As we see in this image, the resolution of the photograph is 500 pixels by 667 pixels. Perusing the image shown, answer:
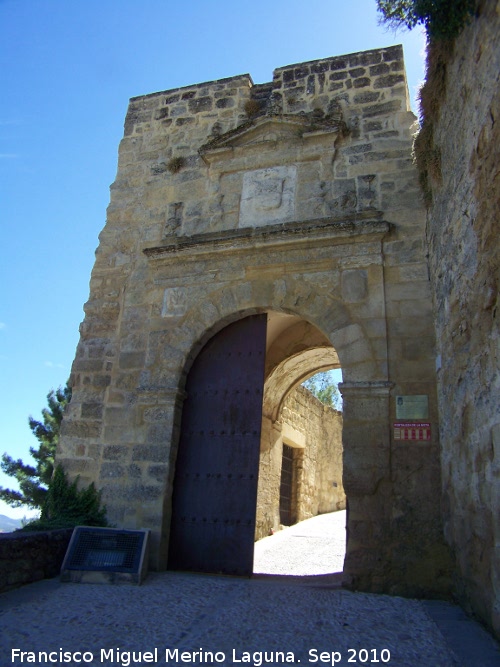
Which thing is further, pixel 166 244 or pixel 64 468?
pixel 166 244

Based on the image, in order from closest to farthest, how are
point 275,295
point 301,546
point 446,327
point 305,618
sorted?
1. point 305,618
2. point 446,327
3. point 275,295
4. point 301,546

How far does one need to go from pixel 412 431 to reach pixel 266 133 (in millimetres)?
3562

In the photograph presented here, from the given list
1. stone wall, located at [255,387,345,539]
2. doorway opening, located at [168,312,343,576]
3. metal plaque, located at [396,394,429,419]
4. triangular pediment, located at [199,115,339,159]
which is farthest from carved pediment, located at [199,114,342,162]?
stone wall, located at [255,387,345,539]

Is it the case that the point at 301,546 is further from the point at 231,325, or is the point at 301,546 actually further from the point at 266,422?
the point at 231,325

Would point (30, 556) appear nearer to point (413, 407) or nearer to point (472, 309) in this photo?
point (413, 407)

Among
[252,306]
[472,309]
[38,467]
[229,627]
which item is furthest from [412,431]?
[38,467]

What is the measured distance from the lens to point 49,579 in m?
3.95

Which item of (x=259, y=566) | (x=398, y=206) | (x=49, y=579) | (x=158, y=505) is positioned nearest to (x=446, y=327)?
(x=398, y=206)

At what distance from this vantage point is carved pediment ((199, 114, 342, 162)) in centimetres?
556

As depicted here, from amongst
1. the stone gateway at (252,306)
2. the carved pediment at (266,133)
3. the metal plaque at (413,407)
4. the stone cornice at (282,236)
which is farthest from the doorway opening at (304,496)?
the carved pediment at (266,133)

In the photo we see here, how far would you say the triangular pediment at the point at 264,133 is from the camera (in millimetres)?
5629

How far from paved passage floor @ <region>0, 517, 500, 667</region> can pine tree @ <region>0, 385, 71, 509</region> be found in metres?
6.40

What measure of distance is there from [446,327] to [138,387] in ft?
9.38

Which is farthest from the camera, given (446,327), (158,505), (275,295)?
(275,295)
